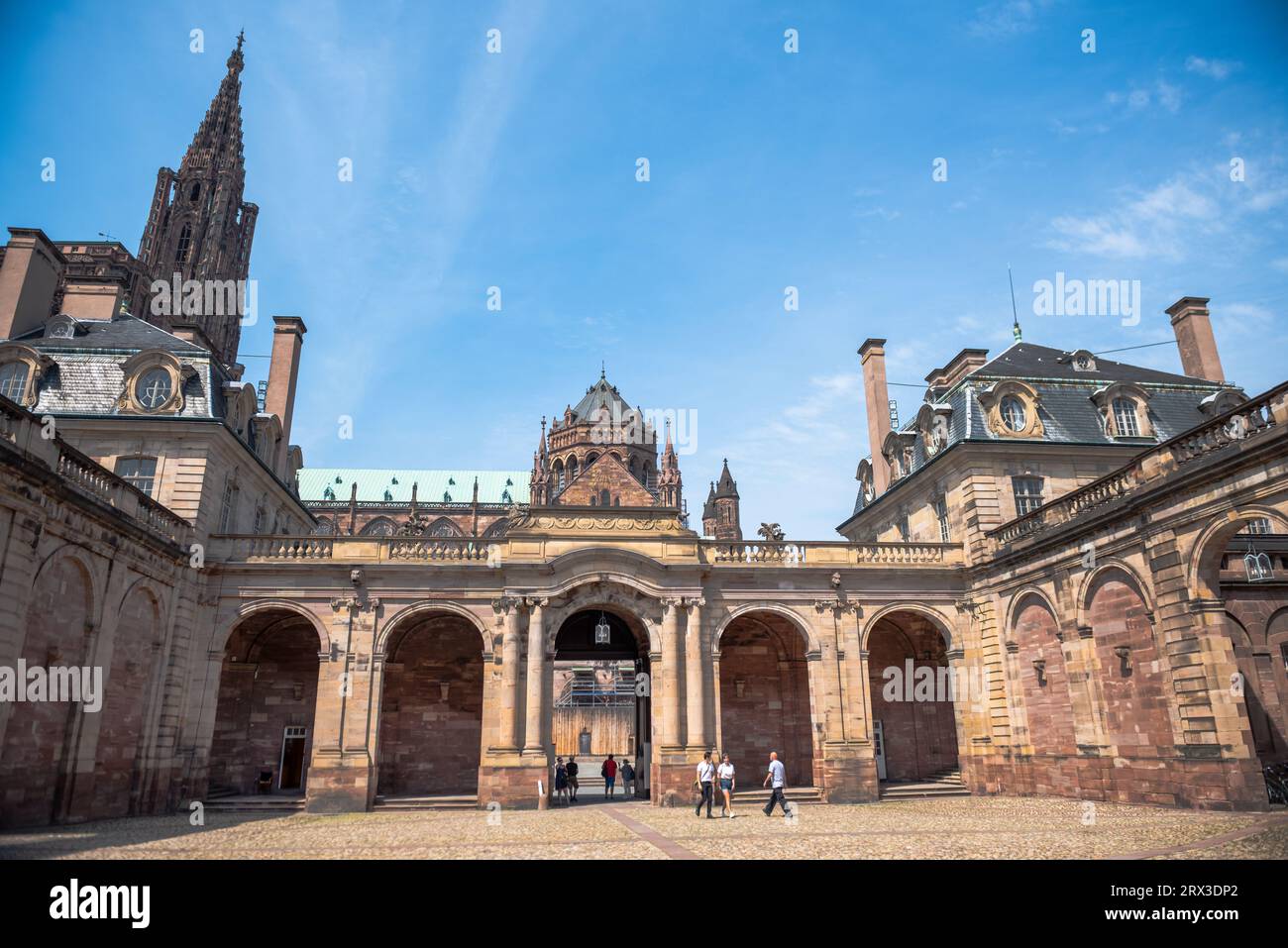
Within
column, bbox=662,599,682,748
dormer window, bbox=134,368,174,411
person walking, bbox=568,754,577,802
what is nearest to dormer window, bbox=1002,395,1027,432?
column, bbox=662,599,682,748

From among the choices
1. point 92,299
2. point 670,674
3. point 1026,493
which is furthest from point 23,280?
point 1026,493

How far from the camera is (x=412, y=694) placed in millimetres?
27688

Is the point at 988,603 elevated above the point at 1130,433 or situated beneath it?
situated beneath

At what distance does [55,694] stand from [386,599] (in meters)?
9.15

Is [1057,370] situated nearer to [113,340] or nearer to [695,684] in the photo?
[695,684]

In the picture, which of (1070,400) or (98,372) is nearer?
(98,372)

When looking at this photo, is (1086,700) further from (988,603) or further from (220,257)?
(220,257)

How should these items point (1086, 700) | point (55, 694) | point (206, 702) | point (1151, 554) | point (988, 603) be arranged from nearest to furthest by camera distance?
point (55, 694) < point (1151, 554) < point (1086, 700) < point (206, 702) < point (988, 603)

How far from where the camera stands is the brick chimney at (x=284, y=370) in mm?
31875

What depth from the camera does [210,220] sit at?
7162cm

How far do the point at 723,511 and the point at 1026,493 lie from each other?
4771cm

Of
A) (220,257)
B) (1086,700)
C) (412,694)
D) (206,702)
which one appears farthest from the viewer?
(220,257)
